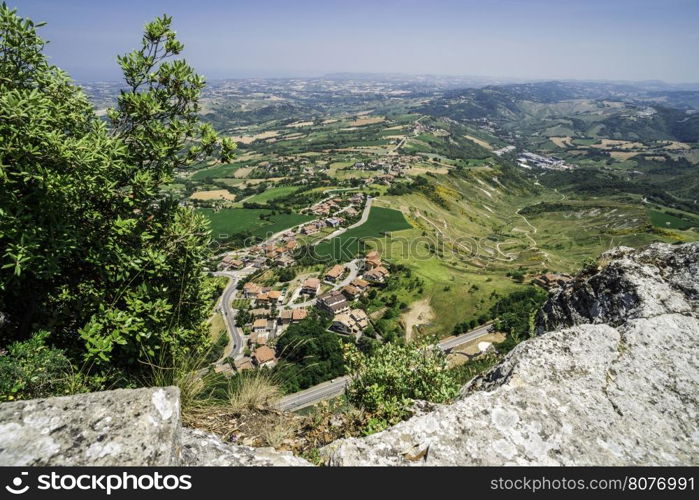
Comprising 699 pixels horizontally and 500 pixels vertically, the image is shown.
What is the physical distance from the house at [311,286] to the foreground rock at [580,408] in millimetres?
83156

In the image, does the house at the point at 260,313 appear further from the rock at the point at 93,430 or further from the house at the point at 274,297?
the rock at the point at 93,430

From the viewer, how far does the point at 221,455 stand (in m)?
4.66

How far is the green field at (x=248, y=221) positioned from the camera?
131m

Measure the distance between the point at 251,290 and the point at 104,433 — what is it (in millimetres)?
88665

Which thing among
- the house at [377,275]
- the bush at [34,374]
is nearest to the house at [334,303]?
the house at [377,275]

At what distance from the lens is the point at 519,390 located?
5.27m

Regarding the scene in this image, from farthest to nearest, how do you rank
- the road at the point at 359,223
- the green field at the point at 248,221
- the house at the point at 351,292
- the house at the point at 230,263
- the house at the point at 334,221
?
the green field at the point at 248,221 → the house at the point at 334,221 → the road at the point at 359,223 → the house at the point at 230,263 → the house at the point at 351,292

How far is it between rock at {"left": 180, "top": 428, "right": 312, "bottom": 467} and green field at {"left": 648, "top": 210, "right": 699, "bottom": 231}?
18454 cm

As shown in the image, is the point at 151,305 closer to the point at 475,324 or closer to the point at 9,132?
the point at 9,132

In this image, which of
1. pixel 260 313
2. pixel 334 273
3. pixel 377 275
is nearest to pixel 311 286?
pixel 334 273

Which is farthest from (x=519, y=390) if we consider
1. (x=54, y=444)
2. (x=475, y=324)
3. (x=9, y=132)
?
(x=475, y=324)

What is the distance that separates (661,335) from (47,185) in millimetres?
11009

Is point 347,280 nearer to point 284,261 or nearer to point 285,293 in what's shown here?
point 285,293
